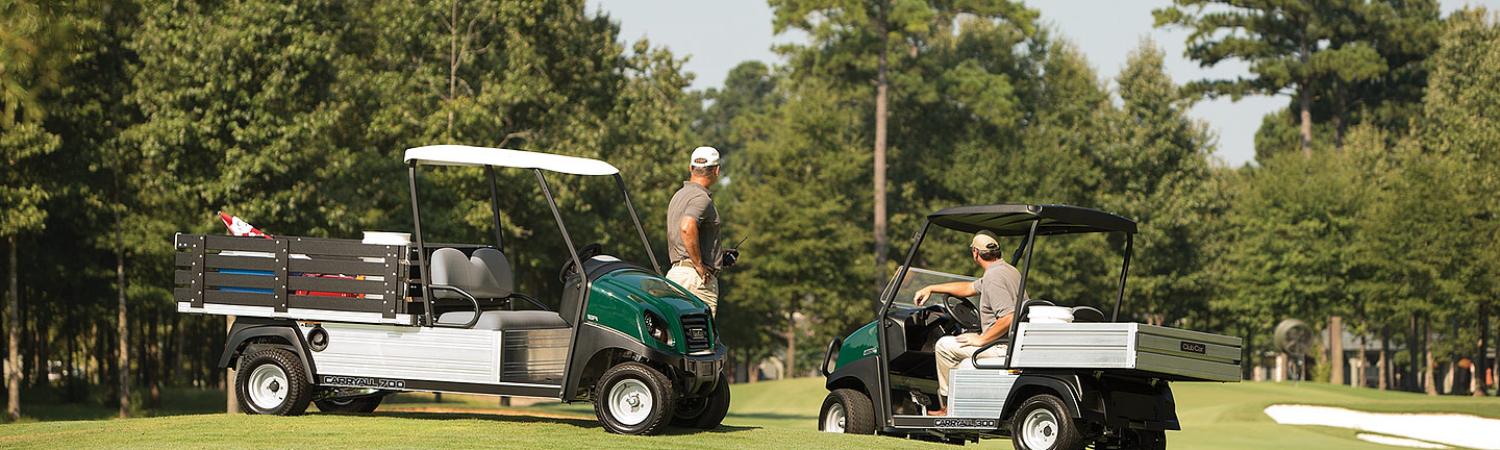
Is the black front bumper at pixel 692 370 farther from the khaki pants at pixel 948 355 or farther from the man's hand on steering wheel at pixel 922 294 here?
the man's hand on steering wheel at pixel 922 294

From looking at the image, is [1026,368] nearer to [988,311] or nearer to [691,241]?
[988,311]

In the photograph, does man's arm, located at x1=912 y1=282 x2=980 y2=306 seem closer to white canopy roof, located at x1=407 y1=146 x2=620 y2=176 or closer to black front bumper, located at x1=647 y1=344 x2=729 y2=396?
black front bumper, located at x1=647 y1=344 x2=729 y2=396

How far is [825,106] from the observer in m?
63.6

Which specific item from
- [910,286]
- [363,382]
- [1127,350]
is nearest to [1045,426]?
[1127,350]

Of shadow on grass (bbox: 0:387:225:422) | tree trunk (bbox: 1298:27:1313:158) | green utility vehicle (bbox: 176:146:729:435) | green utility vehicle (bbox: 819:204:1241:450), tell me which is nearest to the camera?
green utility vehicle (bbox: 176:146:729:435)

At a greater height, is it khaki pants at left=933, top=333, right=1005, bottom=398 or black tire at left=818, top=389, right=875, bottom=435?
khaki pants at left=933, top=333, right=1005, bottom=398

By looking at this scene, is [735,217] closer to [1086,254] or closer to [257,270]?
[1086,254]

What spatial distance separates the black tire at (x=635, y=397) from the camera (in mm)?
12602

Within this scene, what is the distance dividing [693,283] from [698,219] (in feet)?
Result: 2.00

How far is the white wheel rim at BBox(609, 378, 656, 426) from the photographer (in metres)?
12.8

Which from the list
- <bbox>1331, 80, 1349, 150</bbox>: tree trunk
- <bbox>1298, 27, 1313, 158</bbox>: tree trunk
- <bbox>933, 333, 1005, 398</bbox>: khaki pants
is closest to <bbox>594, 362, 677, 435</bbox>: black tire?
<bbox>933, 333, 1005, 398</bbox>: khaki pants

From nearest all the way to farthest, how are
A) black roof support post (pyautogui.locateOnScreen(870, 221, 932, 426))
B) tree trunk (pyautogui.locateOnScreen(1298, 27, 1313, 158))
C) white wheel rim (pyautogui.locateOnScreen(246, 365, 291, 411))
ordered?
white wheel rim (pyautogui.locateOnScreen(246, 365, 291, 411)), black roof support post (pyautogui.locateOnScreen(870, 221, 932, 426)), tree trunk (pyautogui.locateOnScreen(1298, 27, 1313, 158))

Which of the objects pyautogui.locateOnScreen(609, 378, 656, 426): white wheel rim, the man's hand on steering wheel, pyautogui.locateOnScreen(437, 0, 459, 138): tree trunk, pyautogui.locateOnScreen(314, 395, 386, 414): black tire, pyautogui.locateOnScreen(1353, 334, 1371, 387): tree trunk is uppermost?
pyautogui.locateOnScreen(437, 0, 459, 138): tree trunk

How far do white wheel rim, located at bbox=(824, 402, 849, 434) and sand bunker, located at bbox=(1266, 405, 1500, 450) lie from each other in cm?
1747
